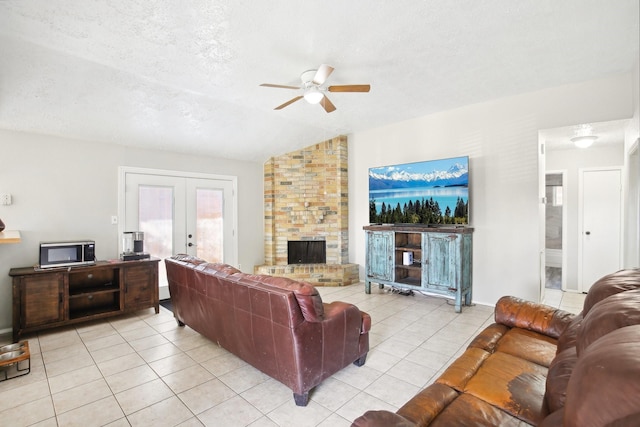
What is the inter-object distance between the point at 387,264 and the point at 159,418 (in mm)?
3558

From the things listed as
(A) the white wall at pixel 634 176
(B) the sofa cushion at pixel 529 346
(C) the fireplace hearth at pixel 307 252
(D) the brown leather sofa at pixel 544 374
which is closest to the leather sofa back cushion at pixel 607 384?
(D) the brown leather sofa at pixel 544 374

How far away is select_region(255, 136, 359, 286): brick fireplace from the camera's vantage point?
5621mm

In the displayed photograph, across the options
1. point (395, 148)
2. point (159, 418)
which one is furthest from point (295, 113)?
point (159, 418)

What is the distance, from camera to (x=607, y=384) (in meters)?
0.71

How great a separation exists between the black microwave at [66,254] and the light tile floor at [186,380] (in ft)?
2.59

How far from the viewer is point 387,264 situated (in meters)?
4.80

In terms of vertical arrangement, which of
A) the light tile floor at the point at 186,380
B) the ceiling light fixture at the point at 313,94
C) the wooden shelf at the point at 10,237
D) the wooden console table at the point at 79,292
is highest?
the ceiling light fixture at the point at 313,94

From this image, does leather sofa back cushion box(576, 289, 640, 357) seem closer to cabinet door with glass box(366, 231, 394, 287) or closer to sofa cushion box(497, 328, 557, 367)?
sofa cushion box(497, 328, 557, 367)

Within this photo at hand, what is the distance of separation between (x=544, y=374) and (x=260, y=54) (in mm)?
→ 3320

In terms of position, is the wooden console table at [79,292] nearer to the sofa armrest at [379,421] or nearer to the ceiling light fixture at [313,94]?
the ceiling light fixture at [313,94]

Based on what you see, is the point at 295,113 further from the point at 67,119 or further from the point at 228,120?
the point at 67,119

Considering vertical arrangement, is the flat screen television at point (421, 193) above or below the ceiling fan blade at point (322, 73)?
below

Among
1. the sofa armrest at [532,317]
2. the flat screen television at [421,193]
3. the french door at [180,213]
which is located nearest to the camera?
the sofa armrest at [532,317]

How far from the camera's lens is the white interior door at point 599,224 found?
4.66m
